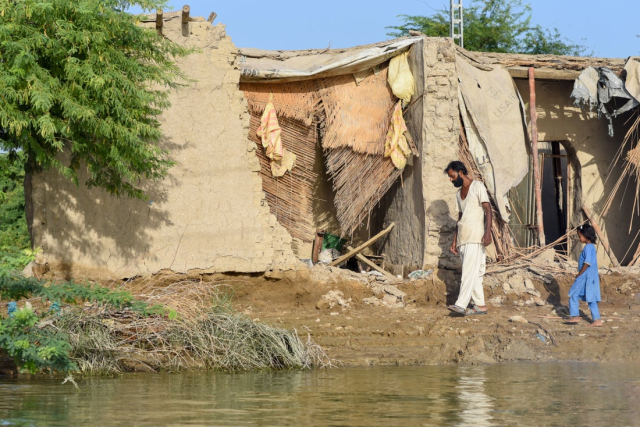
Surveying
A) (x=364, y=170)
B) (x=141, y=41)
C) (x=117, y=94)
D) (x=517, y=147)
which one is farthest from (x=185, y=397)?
(x=517, y=147)

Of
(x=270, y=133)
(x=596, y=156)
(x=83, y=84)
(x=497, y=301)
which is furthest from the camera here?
(x=596, y=156)

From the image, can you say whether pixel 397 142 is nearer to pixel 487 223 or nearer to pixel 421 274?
pixel 421 274

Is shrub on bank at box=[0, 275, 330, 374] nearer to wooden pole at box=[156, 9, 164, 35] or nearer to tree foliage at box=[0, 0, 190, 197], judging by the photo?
tree foliage at box=[0, 0, 190, 197]

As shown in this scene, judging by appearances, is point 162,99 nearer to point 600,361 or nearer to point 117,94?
point 117,94

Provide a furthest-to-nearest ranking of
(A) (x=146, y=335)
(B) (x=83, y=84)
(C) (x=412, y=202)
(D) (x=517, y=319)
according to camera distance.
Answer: (C) (x=412, y=202) → (D) (x=517, y=319) → (B) (x=83, y=84) → (A) (x=146, y=335)

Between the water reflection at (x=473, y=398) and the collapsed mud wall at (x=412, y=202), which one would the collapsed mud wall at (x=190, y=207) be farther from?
the water reflection at (x=473, y=398)

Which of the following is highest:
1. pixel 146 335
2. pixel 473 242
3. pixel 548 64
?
pixel 548 64

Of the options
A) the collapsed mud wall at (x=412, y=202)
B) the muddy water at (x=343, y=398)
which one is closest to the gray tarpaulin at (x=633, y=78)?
the collapsed mud wall at (x=412, y=202)

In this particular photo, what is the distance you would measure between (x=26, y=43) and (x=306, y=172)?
4137 mm

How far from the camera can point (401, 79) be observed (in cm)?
1009

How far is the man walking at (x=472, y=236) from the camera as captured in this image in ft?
28.9

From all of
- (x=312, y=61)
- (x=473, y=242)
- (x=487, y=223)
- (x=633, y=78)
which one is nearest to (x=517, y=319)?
(x=473, y=242)

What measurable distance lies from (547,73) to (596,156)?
66.7 inches

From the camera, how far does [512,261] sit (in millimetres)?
10117
